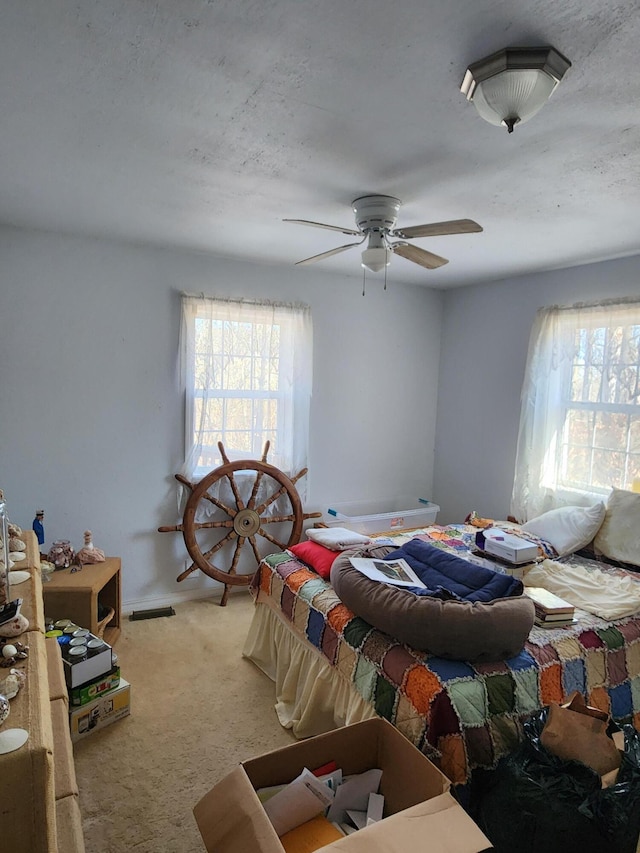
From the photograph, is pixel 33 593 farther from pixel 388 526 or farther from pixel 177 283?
pixel 388 526

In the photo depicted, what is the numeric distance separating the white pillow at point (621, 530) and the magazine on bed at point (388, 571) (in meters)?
1.35

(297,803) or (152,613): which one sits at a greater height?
(297,803)

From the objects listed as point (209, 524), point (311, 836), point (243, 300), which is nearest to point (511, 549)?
point (311, 836)

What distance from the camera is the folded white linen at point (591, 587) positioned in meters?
2.28

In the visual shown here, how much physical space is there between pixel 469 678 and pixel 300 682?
0.95 meters

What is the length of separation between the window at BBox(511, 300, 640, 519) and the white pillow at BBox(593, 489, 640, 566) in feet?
0.59

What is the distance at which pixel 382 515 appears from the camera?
3926mm

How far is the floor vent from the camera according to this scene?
332cm

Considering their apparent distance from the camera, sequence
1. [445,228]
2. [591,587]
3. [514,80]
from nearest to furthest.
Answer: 1. [514,80]
2. [445,228]
3. [591,587]

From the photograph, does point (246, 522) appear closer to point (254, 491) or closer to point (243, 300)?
point (254, 491)

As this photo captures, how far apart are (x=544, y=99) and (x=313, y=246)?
1.95 metres

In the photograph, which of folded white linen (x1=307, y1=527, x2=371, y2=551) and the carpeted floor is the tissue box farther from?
the carpeted floor

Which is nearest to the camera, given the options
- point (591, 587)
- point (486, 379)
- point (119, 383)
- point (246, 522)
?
point (591, 587)

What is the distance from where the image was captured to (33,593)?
1495mm
